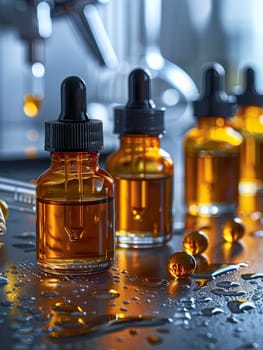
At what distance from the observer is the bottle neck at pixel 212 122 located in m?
1.04

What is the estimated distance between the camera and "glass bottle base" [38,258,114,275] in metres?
0.76

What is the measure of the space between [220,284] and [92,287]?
120 millimetres

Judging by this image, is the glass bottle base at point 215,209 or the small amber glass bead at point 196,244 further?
the glass bottle base at point 215,209

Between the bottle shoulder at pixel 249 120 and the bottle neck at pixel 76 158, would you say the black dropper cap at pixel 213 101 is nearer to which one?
the bottle shoulder at pixel 249 120

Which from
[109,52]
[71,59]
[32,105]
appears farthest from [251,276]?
[71,59]

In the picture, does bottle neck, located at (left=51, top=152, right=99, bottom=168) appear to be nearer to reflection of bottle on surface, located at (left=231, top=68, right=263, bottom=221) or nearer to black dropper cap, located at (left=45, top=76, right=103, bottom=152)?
→ black dropper cap, located at (left=45, top=76, right=103, bottom=152)

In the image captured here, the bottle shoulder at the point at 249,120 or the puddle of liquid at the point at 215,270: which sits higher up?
the bottle shoulder at the point at 249,120

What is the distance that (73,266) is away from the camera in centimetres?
76

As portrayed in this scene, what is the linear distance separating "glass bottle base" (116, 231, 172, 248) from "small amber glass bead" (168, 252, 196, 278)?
0.11 meters

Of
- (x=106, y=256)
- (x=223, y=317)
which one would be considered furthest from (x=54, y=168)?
(x=223, y=317)

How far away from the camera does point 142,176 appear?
34.5 inches

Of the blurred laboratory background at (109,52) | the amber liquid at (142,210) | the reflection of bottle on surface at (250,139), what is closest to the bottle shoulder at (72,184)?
the amber liquid at (142,210)

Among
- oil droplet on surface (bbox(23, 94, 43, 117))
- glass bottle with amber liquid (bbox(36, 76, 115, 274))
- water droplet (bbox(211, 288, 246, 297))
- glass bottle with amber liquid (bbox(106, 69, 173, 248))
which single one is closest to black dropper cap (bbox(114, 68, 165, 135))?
glass bottle with amber liquid (bbox(106, 69, 173, 248))

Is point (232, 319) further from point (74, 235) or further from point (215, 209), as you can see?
point (215, 209)
